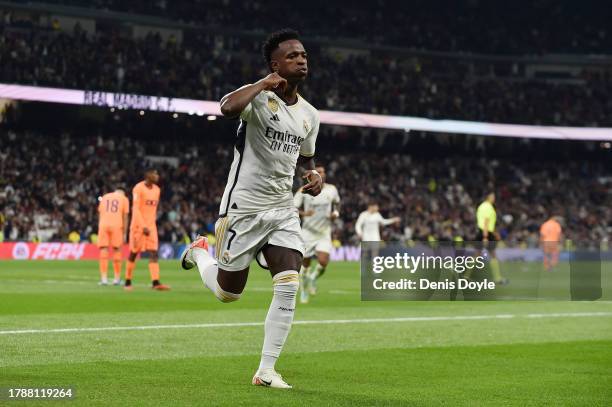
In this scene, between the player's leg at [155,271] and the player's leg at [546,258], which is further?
the player's leg at [546,258]

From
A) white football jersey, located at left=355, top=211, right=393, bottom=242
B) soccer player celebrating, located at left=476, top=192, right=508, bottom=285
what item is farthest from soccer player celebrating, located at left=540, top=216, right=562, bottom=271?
soccer player celebrating, located at left=476, top=192, right=508, bottom=285

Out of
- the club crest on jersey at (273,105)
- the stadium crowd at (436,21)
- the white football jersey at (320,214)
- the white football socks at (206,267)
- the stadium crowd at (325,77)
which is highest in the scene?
the stadium crowd at (436,21)

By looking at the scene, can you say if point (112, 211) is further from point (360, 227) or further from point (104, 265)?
point (360, 227)

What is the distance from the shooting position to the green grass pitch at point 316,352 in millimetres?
7875

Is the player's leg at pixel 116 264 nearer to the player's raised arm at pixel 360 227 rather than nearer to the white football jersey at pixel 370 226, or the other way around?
the player's raised arm at pixel 360 227

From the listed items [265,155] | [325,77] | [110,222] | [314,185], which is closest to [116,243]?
[110,222]

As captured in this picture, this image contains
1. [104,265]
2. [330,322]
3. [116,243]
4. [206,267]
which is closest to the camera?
[206,267]

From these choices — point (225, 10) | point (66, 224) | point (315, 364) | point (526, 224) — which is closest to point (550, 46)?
point (526, 224)

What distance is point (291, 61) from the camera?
803 centimetres

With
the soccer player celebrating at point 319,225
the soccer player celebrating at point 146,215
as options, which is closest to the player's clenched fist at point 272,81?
the soccer player celebrating at point 319,225

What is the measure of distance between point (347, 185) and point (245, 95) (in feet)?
148

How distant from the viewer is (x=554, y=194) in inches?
2403

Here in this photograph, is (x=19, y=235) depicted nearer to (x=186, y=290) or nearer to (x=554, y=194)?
(x=186, y=290)

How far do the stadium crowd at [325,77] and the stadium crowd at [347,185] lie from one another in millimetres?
2549
